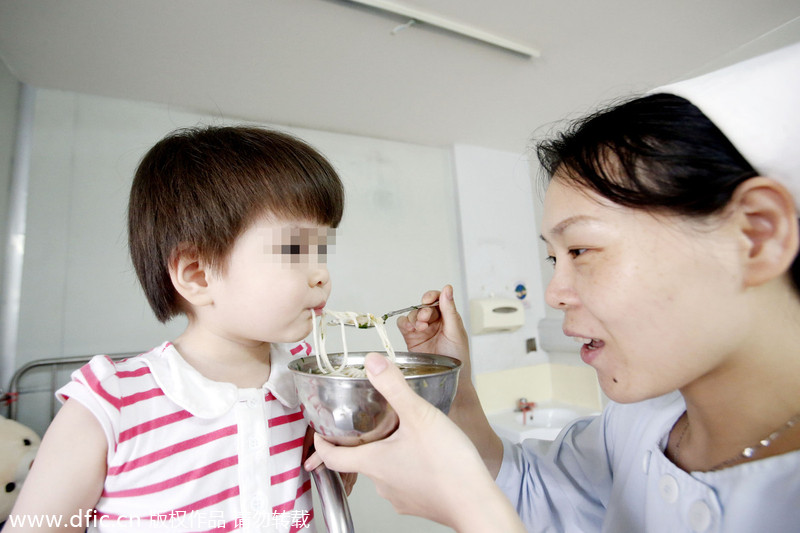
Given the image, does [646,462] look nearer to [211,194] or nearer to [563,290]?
[563,290]

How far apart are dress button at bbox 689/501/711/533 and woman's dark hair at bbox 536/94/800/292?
464mm

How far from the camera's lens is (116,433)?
0.75 metres

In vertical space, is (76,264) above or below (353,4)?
below

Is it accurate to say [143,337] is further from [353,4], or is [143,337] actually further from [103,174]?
[353,4]

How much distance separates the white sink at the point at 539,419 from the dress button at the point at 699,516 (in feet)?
6.43

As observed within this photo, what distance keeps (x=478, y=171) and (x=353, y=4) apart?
184 cm

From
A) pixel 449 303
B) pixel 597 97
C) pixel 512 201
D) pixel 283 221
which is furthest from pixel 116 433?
pixel 512 201

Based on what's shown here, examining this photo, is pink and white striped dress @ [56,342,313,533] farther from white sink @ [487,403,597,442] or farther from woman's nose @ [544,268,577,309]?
white sink @ [487,403,597,442]

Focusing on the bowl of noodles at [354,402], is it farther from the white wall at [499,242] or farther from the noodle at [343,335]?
the white wall at [499,242]

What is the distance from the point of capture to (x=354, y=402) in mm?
646

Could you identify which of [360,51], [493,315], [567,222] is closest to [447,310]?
[567,222]

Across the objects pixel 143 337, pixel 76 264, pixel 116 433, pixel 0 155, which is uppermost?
pixel 0 155

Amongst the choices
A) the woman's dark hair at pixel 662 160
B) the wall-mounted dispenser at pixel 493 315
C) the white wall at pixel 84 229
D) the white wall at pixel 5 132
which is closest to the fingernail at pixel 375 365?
the woman's dark hair at pixel 662 160

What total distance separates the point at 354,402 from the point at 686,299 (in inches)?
24.2
